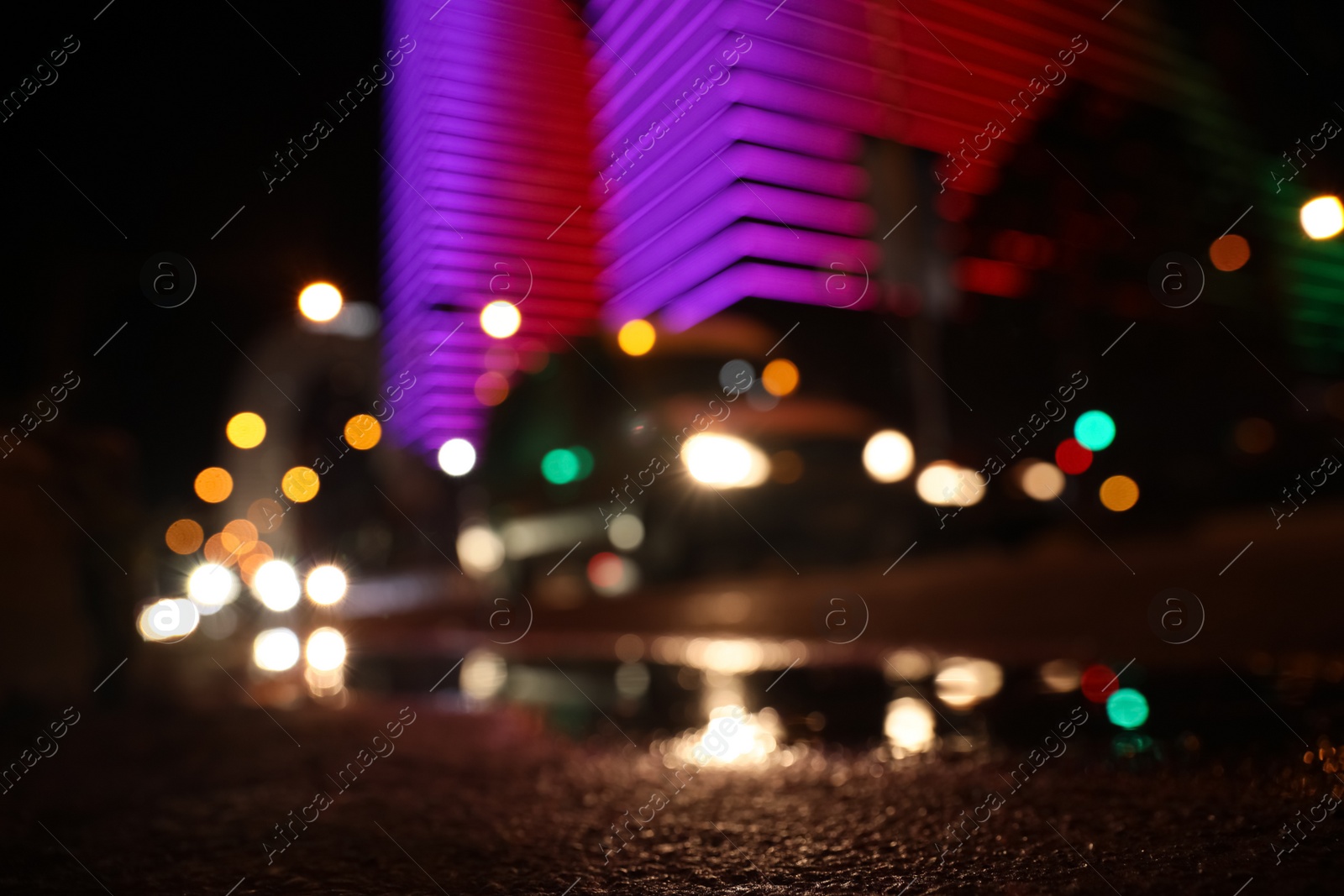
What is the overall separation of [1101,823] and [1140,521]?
929 centimetres

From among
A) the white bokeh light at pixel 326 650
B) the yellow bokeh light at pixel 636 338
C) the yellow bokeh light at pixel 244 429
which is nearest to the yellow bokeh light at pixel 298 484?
the yellow bokeh light at pixel 244 429

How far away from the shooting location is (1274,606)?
4.95 metres

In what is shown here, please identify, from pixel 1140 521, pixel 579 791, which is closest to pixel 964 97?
pixel 1140 521

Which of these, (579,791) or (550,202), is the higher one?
(550,202)

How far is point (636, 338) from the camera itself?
1062 cm

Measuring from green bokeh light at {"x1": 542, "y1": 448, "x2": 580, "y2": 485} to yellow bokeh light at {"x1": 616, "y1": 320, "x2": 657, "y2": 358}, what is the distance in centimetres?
144

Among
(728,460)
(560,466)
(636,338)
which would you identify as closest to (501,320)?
(560,466)

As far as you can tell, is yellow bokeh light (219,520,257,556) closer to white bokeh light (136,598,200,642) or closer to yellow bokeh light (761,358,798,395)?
white bokeh light (136,598,200,642)

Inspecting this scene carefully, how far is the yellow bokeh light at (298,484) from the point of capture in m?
7.38

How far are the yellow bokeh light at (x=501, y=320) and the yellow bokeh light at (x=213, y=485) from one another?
3.95 m

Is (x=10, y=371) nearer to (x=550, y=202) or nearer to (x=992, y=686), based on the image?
(x=992, y=686)

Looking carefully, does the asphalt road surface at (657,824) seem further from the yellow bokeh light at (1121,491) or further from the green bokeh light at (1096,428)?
the yellow bokeh light at (1121,491)

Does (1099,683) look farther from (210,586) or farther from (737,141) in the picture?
(210,586)

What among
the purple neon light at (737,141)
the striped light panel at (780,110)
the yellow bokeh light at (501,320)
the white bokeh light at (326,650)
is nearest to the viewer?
the purple neon light at (737,141)
